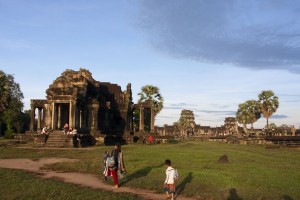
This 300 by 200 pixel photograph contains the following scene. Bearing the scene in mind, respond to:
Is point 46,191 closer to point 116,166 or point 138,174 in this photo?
point 116,166

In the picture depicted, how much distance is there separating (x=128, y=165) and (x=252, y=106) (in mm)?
60565

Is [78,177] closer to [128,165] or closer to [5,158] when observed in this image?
[128,165]

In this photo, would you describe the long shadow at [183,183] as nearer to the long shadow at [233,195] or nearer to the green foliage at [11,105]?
the long shadow at [233,195]

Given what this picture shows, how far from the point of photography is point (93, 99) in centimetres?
3791

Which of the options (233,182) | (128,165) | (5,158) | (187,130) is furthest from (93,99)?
(187,130)

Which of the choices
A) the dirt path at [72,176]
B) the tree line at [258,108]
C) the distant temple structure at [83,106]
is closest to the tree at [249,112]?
the tree line at [258,108]

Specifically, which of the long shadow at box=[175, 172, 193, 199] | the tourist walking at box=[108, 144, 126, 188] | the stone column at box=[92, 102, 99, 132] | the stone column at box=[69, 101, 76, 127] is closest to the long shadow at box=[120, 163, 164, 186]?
the tourist walking at box=[108, 144, 126, 188]

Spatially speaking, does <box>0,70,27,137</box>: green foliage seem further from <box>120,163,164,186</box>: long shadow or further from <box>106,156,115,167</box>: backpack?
<box>106,156,115,167</box>: backpack

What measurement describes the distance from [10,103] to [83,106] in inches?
1099

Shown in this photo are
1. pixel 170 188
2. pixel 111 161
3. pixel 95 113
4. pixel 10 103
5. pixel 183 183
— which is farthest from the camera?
pixel 10 103

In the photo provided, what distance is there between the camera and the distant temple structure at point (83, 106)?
33.8 meters

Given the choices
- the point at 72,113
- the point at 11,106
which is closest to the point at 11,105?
the point at 11,106

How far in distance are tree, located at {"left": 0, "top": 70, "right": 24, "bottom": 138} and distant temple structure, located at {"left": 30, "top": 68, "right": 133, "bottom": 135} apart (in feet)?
45.9

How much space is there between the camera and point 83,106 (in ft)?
123
